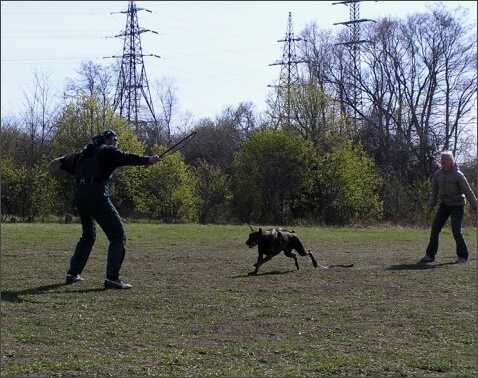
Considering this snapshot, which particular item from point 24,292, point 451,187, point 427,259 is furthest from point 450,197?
point 24,292

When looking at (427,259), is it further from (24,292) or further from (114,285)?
(24,292)

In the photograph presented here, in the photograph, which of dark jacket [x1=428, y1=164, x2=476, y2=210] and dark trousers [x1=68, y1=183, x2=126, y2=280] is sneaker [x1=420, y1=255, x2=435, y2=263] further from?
dark trousers [x1=68, y1=183, x2=126, y2=280]

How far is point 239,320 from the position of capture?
7.83 m

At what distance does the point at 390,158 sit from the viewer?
5341 centimetres

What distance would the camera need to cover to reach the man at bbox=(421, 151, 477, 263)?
13.9 metres

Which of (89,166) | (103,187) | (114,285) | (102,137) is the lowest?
(114,285)

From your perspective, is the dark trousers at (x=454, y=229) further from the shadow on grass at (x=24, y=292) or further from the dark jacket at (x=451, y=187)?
the shadow on grass at (x=24, y=292)

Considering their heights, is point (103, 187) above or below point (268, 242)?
above

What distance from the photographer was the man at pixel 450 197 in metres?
13.9

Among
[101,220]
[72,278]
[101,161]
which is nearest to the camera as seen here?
[101,161]

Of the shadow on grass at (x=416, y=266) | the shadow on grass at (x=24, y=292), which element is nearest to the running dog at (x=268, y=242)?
the shadow on grass at (x=416, y=266)

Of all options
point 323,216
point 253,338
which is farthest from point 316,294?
point 323,216

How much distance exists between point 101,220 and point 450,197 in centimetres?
683

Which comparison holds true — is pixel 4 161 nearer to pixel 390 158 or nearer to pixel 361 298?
pixel 390 158
